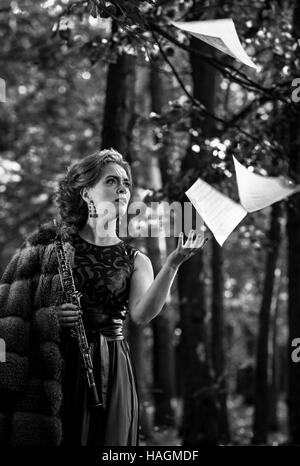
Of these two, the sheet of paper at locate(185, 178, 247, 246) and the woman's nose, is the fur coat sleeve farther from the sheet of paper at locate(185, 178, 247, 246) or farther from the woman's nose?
the sheet of paper at locate(185, 178, 247, 246)

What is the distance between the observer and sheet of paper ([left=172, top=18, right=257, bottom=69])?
4633 millimetres

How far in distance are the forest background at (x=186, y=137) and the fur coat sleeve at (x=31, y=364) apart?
1.42 meters

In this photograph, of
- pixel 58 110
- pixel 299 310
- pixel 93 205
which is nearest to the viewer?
pixel 93 205

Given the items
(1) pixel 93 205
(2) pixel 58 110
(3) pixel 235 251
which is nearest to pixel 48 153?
(2) pixel 58 110

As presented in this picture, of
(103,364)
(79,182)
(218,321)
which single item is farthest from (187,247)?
(218,321)

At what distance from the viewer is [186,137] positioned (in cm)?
988

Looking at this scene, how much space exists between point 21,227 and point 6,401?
1242 centimetres

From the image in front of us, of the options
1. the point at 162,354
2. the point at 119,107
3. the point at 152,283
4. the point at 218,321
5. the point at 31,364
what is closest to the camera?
the point at 152,283

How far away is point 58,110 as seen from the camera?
662 inches

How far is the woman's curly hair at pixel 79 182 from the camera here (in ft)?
13.9

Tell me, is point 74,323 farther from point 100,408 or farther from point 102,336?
point 100,408

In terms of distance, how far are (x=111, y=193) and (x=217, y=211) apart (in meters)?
0.74

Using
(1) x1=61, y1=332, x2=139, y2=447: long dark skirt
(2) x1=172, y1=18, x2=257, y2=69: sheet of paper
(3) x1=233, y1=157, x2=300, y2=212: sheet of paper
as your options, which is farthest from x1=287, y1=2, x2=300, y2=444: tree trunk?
(1) x1=61, y1=332, x2=139, y2=447: long dark skirt
